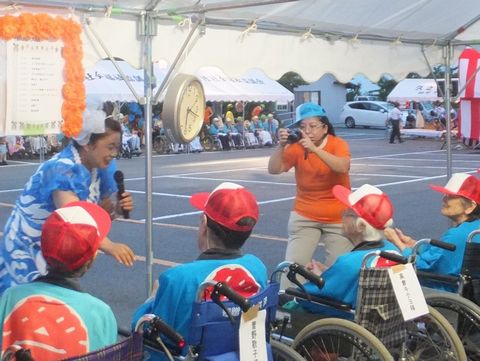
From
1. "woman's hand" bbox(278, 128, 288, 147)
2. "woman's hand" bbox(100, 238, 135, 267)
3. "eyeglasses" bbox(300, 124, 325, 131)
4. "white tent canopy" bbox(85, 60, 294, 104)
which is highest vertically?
"white tent canopy" bbox(85, 60, 294, 104)

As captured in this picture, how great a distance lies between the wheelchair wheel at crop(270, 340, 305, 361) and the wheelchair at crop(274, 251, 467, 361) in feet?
0.98

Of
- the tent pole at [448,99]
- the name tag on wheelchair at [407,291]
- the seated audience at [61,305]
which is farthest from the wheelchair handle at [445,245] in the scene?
the tent pole at [448,99]

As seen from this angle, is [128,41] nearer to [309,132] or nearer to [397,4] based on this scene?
[309,132]

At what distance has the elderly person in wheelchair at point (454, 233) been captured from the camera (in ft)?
14.8

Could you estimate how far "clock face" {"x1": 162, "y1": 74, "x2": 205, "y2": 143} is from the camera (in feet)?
15.9

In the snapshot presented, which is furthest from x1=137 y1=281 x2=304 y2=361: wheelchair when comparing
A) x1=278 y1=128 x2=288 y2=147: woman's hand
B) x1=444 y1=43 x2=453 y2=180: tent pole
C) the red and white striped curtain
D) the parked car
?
the parked car

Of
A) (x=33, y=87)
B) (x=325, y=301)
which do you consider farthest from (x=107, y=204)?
(x=325, y=301)

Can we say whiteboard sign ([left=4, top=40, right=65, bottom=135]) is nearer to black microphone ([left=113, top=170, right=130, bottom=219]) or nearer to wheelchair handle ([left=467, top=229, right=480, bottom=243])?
black microphone ([left=113, top=170, right=130, bottom=219])

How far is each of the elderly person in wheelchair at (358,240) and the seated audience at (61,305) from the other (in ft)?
→ 4.91

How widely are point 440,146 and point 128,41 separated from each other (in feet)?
83.1

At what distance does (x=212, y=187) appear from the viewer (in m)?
15.3

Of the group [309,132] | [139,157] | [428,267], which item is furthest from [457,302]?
[139,157]

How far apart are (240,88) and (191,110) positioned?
847 inches

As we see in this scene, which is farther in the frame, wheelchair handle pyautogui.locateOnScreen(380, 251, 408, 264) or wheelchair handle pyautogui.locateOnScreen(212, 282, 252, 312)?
wheelchair handle pyautogui.locateOnScreen(380, 251, 408, 264)
